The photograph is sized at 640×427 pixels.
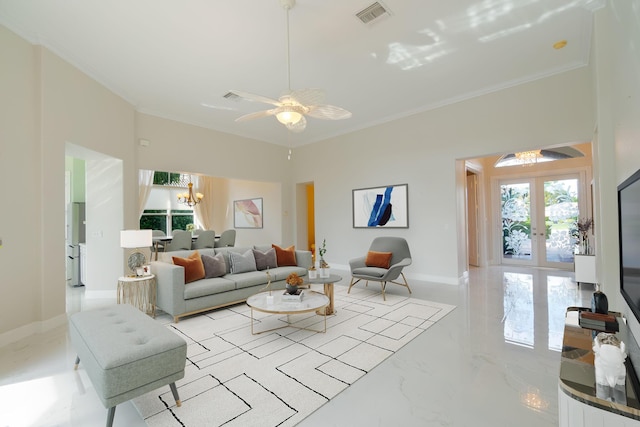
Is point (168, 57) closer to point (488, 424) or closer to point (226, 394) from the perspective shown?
point (226, 394)

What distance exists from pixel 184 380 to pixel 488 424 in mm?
2254

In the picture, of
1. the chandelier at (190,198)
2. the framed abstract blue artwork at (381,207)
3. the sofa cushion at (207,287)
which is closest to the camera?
the sofa cushion at (207,287)

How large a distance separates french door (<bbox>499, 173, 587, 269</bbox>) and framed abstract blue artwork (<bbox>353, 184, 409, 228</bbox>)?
11.6 ft

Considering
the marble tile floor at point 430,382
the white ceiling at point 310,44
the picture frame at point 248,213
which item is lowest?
the marble tile floor at point 430,382

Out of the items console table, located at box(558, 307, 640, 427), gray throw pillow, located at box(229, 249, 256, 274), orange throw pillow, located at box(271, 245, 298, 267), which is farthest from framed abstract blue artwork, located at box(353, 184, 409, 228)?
console table, located at box(558, 307, 640, 427)

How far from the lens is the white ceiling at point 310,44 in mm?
2992

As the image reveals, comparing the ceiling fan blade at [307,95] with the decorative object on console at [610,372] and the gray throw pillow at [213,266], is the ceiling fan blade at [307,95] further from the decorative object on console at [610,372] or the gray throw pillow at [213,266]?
the decorative object on console at [610,372]

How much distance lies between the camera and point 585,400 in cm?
114

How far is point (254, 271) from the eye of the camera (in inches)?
188

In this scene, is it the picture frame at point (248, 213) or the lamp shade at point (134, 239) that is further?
the picture frame at point (248, 213)

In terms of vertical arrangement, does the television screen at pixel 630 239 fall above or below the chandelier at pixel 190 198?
below

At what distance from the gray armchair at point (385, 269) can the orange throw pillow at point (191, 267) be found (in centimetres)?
243

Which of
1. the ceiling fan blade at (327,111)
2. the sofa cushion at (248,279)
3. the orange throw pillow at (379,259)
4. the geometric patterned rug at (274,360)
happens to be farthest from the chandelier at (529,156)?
the sofa cushion at (248,279)

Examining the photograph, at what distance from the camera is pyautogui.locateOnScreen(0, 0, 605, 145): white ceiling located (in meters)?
2.99
